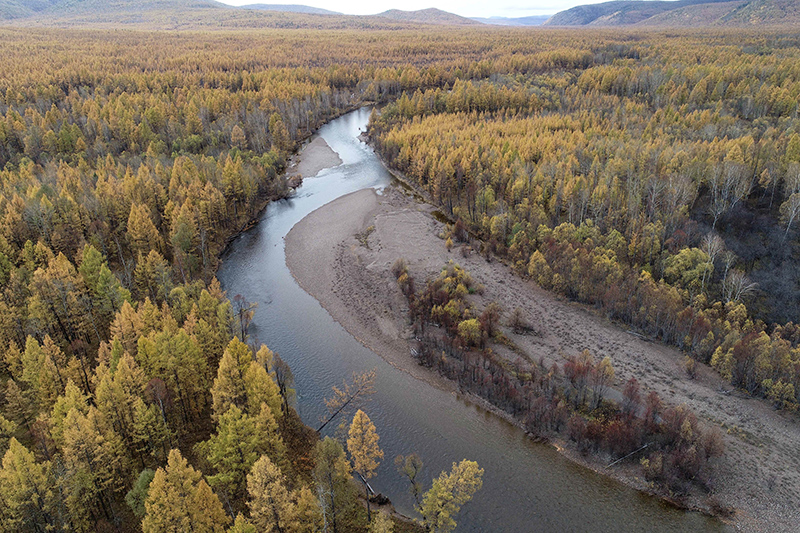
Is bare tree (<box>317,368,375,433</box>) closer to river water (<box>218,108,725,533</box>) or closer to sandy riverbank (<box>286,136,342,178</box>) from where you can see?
river water (<box>218,108,725,533</box>)

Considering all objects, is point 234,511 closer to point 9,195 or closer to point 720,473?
point 720,473

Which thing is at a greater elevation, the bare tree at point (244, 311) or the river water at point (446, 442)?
the bare tree at point (244, 311)

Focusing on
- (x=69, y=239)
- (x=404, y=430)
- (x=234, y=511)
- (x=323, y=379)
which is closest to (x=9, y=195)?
(x=69, y=239)

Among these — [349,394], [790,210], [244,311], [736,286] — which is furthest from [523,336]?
[790,210]

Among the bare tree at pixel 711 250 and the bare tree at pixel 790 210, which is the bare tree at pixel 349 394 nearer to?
the bare tree at pixel 711 250

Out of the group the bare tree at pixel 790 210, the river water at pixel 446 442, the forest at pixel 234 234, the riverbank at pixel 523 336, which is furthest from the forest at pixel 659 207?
the river water at pixel 446 442

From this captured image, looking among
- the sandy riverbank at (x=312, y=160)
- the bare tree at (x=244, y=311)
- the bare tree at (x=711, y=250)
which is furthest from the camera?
the sandy riverbank at (x=312, y=160)

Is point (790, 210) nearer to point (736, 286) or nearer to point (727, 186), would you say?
point (727, 186)
